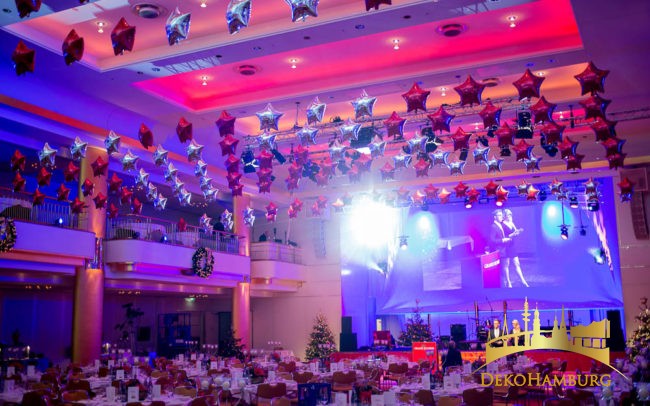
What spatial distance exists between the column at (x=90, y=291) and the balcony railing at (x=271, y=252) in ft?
22.8

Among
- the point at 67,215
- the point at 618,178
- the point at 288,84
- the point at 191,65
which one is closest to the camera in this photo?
the point at 191,65

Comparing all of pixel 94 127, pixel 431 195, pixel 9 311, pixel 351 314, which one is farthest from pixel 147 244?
pixel 351 314

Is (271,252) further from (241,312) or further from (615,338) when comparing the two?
(615,338)

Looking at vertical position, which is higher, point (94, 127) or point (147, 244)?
point (94, 127)

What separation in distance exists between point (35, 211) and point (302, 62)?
711cm

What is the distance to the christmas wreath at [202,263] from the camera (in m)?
17.2

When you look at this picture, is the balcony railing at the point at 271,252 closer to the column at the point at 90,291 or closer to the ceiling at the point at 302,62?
the ceiling at the point at 302,62

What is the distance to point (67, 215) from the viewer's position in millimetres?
15414

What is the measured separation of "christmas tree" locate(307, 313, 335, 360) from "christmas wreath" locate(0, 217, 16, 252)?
10.8 meters

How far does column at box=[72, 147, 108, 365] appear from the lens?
45.4ft

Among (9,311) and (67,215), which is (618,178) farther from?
(9,311)

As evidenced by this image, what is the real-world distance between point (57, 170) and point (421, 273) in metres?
11.4

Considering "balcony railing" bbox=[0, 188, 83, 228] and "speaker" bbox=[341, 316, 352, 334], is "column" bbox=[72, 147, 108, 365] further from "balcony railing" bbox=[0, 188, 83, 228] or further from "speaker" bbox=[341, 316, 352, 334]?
"speaker" bbox=[341, 316, 352, 334]

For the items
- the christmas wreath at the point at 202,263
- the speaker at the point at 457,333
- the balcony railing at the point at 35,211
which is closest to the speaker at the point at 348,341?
the speaker at the point at 457,333
